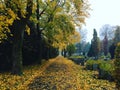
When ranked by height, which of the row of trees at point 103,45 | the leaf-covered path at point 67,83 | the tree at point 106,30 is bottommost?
the leaf-covered path at point 67,83

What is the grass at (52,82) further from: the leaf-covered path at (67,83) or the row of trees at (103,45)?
the row of trees at (103,45)

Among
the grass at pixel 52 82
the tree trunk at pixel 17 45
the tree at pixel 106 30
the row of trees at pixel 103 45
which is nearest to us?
the grass at pixel 52 82

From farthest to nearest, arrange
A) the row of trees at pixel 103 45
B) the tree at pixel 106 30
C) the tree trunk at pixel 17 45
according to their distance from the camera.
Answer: the tree at pixel 106 30 → the row of trees at pixel 103 45 → the tree trunk at pixel 17 45

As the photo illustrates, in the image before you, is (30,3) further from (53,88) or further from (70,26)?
(70,26)

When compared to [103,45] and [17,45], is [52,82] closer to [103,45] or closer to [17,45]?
[17,45]

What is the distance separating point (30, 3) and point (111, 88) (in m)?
10.2

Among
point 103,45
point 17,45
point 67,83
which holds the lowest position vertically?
point 67,83

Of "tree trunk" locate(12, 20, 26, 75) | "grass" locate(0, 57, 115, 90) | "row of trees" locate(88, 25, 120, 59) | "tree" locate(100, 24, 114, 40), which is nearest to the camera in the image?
"grass" locate(0, 57, 115, 90)

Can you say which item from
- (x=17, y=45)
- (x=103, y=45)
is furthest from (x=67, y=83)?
(x=103, y=45)

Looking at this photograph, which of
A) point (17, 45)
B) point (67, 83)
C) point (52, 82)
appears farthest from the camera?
point (17, 45)

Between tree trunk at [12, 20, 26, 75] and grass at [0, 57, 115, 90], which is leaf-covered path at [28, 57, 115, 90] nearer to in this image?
grass at [0, 57, 115, 90]

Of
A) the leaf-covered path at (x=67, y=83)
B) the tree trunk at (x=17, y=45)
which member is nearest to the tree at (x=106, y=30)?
the tree trunk at (x=17, y=45)

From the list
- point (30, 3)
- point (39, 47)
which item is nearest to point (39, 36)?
point (39, 47)

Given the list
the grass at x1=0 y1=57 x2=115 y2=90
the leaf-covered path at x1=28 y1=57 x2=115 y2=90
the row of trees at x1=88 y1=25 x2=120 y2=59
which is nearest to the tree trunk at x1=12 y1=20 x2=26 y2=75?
the grass at x1=0 y1=57 x2=115 y2=90
